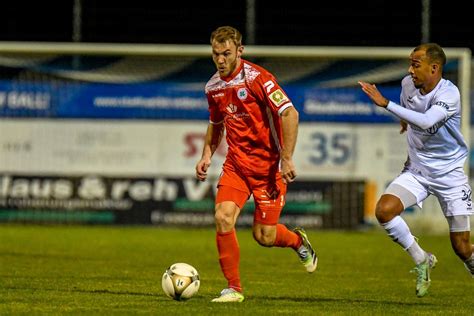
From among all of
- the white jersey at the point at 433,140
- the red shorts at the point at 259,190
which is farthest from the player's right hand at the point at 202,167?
the white jersey at the point at 433,140

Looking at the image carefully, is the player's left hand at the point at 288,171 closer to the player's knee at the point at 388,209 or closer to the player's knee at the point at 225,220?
the player's knee at the point at 225,220

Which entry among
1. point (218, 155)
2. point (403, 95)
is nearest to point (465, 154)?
point (403, 95)

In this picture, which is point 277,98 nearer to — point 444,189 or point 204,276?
point 444,189

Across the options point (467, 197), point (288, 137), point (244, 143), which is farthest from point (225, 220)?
point (467, 197)

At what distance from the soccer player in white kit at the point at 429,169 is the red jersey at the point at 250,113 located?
42.1 inches

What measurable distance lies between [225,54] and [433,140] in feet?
6.51

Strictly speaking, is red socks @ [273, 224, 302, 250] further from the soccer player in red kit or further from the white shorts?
the white shorts

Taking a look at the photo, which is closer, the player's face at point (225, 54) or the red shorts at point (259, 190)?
the player's face at point (225, 54)

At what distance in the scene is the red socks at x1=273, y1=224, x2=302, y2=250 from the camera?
10375 mm

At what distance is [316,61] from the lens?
71.5ft

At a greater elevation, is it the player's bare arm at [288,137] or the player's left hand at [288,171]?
the player's bare arm at [288,137]

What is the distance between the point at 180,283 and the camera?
955 centimetres

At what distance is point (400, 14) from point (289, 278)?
38.8 ft

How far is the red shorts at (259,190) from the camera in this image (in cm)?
996
